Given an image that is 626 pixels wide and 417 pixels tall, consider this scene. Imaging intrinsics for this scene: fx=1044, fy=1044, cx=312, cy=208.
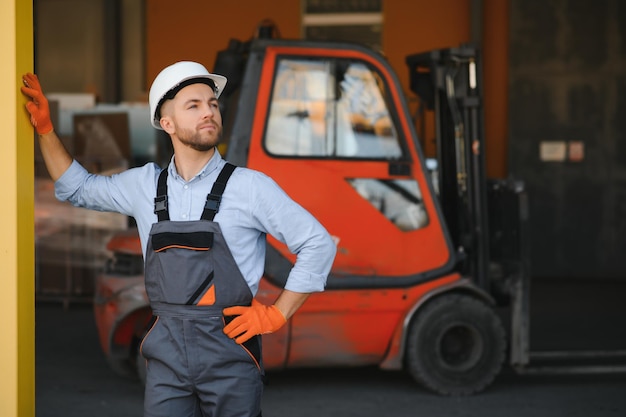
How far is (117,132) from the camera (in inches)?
438

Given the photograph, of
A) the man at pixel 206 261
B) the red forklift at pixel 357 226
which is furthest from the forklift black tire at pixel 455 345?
the man at pixel 206 261

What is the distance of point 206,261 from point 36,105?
795 mm

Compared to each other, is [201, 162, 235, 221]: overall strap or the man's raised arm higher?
the man's raised arm

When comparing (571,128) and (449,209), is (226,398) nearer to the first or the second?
(449,209)

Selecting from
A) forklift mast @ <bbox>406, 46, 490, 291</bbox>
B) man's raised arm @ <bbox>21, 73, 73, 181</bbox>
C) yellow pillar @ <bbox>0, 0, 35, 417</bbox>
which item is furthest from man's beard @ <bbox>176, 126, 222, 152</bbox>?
forklift mast @ <bbox>406, 46, 490, 291</bbox>

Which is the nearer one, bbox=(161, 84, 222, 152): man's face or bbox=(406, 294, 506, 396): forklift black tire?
bbox=(161, 84, 222, 152): man's face

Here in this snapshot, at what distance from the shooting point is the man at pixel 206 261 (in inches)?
135

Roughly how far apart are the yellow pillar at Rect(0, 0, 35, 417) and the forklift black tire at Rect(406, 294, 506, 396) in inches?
133

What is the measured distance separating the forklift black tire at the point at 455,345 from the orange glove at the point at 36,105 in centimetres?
345

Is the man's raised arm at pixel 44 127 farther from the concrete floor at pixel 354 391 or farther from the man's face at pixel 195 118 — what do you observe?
the concrete floor at pixel 354 391

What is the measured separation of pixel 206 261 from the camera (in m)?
3.44

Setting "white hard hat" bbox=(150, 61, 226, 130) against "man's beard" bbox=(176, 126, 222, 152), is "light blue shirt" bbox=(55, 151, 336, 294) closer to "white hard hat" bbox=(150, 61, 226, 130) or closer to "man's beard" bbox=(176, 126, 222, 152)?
"man's beard" bbox=(176, 126, 222, 152)

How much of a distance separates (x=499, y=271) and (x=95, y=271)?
16.1ft

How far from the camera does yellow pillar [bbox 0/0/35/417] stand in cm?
340
